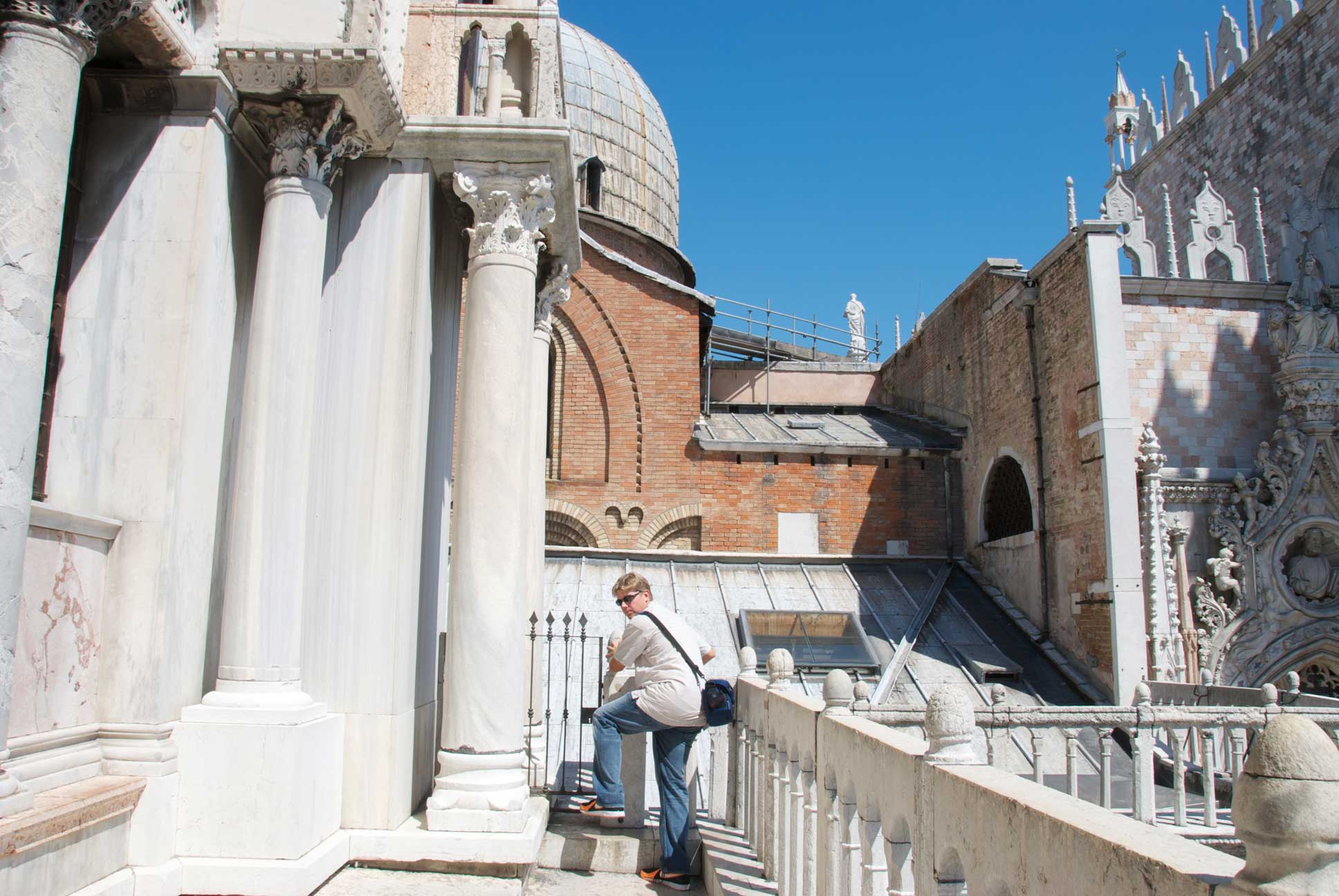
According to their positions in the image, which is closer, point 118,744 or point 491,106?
point 118,744

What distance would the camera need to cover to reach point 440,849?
509 cm

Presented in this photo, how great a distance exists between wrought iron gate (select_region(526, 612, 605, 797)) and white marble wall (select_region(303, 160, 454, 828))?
1.69 m

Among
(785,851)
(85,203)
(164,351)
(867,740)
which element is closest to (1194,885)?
(867,740)

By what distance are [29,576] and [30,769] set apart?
74cm

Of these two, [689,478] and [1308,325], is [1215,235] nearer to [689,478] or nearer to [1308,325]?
[1308,325]

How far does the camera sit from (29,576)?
3.96 meters

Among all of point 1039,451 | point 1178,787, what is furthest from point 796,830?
point 1039,451

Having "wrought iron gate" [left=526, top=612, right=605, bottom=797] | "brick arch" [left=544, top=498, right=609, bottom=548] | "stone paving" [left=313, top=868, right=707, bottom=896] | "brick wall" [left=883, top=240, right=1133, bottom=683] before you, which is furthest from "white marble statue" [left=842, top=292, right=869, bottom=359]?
"stone paving" [left=313, top=868, right=707, bottom=896]

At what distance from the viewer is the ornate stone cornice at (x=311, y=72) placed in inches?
192

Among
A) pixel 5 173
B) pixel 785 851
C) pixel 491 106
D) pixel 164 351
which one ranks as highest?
pixel 491 106

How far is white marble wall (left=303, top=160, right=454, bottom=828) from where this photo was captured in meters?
5.25

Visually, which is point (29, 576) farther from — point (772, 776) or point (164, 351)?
point (772, 776)

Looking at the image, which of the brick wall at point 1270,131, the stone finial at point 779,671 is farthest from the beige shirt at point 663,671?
the brick wall at point 1270,131

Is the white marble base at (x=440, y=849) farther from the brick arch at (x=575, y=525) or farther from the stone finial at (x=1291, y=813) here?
the brick arch at (x=575, y=525)
